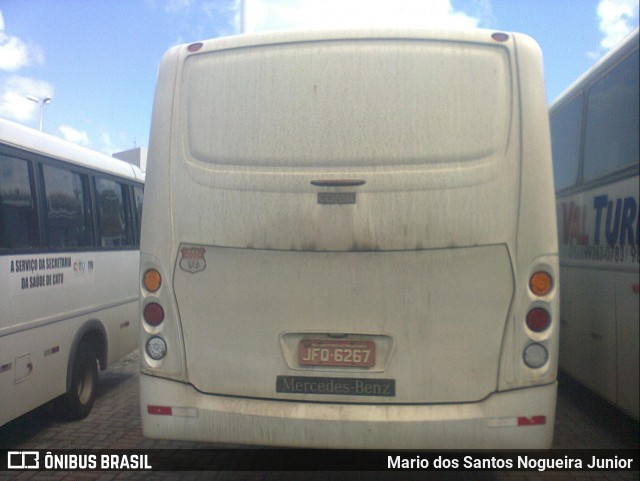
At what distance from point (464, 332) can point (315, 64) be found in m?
1.85

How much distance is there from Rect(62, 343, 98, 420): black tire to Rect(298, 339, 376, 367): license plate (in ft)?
11.4

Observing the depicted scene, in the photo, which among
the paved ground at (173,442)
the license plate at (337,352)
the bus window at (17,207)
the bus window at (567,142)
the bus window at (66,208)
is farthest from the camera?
the bus window at (567,142)

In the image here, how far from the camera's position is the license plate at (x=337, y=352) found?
141 inches

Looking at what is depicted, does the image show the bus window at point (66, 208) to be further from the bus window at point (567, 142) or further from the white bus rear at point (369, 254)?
the bus window at point (567, 142)

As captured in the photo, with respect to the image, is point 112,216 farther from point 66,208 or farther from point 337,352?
point 337,352

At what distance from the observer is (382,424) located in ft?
11.5

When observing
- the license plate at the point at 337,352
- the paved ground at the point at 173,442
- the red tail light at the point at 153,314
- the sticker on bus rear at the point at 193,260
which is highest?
the sticker on bus rear at the point at 193,260

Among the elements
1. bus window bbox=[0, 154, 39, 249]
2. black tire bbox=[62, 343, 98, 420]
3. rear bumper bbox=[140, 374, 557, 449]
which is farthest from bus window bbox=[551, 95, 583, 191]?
black tire bbox=[62, 343, 98, 420]

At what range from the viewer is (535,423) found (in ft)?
11.5

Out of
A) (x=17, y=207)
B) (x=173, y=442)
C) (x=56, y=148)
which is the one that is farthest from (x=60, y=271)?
(x=173, y=442)

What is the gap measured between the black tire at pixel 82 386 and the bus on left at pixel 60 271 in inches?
0.4

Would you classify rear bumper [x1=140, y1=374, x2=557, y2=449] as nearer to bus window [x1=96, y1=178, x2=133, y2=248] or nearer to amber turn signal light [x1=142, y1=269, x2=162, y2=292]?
amber turn signal light [x1=142, y1=269, x2=162, y2=292]

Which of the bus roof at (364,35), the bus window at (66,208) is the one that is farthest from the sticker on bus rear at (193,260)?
the bus window at (66,208)

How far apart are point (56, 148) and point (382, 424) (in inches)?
172
